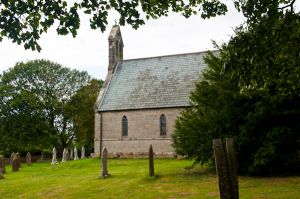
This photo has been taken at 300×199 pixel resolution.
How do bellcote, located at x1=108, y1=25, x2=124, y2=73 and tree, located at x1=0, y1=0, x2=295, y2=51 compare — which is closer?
tree, located at x1=0, y1=0, x2=295, y2=51

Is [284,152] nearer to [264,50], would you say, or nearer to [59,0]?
[264,50]

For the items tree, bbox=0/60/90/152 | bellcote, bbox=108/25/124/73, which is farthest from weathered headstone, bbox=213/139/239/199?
tree, bbox=0/60/90/152

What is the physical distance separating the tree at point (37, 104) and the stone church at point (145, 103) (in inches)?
522

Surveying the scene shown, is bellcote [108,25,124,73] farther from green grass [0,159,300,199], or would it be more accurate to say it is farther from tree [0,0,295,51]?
tree [0,0,295,51]

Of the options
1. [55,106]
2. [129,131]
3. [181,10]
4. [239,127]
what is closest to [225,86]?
[239,127]

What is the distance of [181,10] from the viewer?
965 cm

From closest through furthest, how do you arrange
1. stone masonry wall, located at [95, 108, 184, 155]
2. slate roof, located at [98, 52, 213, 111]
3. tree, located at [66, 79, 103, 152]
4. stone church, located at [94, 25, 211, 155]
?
stone masonry wall, located at [95, 108, 184, 155] < stone church, located at [94, 25, 211, 155] < slate roof, located at [98, 52, 213, 111] < tree, located at [66, 79, 103, 152]

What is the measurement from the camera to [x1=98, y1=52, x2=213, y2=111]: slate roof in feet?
112

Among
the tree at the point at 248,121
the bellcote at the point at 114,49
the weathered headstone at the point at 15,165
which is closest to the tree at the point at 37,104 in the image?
the bellcote at the point at 114,49

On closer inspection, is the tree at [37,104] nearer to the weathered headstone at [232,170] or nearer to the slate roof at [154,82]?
the slate roof at [154,82]

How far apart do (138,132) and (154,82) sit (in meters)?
5.10

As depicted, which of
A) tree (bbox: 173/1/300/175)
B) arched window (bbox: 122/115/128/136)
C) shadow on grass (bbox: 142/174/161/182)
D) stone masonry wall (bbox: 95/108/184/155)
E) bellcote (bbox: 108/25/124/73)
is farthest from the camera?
bellcote (bbox: 108/25/124/73)

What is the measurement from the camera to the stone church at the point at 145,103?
3394 cm

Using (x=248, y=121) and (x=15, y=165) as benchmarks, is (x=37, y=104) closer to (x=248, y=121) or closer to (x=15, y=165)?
(x=15, y=165)
